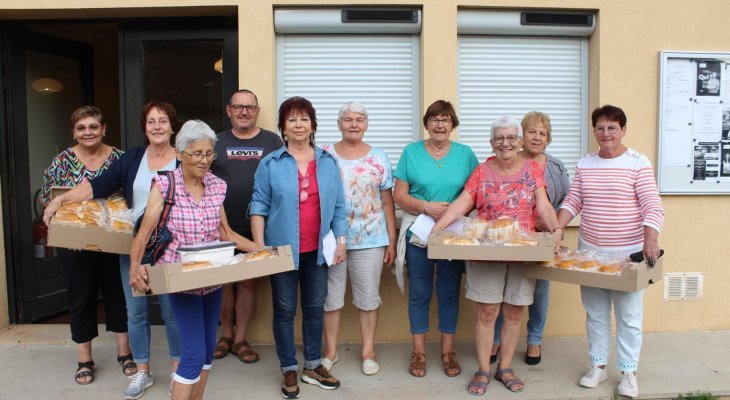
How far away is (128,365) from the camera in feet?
12.5

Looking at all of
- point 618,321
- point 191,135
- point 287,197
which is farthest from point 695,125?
point 191,135

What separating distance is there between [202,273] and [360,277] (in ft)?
4.70


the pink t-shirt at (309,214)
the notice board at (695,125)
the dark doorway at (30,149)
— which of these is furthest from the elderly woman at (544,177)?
the dark doorway at (30,149)

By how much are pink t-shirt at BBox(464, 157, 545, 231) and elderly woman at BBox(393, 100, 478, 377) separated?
0.86 ft

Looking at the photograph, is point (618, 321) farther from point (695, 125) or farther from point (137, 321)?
point (137, 321)

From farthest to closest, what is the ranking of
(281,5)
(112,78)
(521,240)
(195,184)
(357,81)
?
(112,78)
(357,81)
(281,5)
(521,240)
(195,184)

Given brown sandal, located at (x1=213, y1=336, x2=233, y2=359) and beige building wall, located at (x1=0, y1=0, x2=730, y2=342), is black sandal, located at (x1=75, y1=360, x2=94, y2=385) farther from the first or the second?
beige building wall, located at (x1=0, y1=0, x2=730, y2=342)

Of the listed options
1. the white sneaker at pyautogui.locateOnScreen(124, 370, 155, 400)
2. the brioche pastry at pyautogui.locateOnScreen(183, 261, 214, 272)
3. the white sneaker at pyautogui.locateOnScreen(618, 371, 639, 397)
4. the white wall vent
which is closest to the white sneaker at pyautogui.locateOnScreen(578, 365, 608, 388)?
the white sneaker at pyautogui.locateOnScreen(618, 371, 639, 397)

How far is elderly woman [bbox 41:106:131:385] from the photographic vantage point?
144 inches

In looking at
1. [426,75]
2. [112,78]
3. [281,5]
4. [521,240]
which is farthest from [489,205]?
[112,78]

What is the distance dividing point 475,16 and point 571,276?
250 cm

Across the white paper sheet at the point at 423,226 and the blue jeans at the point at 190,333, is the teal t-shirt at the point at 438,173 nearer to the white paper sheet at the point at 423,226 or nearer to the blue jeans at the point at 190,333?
the white paper sheet at the point at 423,226

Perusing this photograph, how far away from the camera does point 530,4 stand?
453 centimetres

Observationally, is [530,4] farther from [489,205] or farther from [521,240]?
[521,240]
